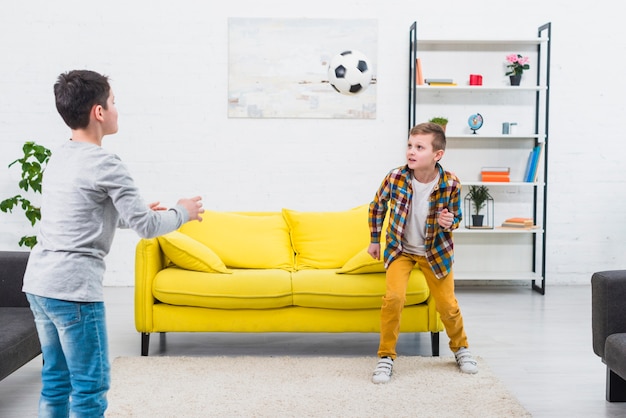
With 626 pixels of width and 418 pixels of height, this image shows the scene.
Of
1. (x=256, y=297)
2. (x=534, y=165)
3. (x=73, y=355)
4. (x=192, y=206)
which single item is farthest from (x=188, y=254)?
(x=534, y=165)

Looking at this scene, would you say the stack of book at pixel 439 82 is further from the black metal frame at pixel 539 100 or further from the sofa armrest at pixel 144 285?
the sofa armrest at pixel 144 285

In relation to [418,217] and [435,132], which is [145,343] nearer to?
[418,217]

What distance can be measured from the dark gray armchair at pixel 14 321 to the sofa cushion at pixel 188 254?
66cm

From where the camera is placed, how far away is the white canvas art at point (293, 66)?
5285 millimetres

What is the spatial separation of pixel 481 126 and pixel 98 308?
13.3 feet

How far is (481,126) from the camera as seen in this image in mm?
5336

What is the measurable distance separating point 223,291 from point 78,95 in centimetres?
Answer: 171

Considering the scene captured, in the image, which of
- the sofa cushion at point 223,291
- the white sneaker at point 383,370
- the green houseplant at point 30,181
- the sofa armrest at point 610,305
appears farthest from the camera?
the green houseplant at point 30,181

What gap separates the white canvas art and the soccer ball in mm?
1049

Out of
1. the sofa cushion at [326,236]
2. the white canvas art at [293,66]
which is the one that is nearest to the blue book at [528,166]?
the white canvas art at [293,66]

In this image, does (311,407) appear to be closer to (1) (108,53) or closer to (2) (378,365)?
(2) (378,365)

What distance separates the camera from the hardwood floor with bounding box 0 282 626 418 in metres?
2.80

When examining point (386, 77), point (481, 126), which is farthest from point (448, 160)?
point (386, 77)

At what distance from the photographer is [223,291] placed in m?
3.37
